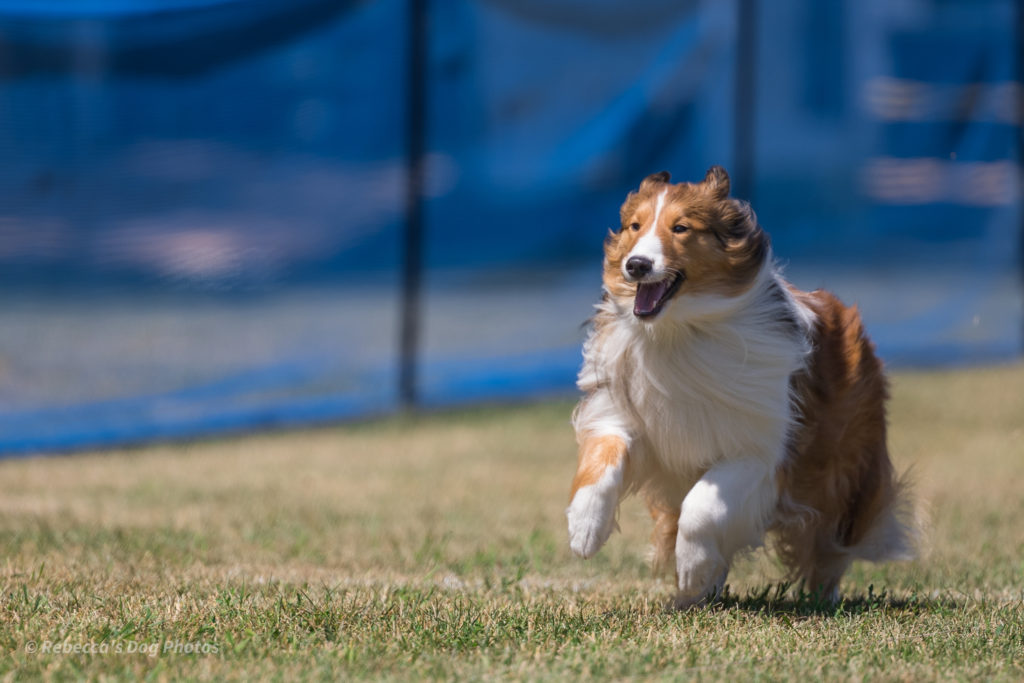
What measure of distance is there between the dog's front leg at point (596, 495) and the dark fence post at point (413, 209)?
17.2ft

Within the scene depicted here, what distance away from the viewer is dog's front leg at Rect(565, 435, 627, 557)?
13.4 feet

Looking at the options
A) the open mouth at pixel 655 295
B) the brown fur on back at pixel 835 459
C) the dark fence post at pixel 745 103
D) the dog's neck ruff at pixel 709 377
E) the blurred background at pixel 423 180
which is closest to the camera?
the open mouth at pixel 655 295

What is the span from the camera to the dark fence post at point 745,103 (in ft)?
34.4

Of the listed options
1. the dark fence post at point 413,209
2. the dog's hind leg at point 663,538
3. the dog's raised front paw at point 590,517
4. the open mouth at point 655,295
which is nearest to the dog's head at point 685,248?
the open mouth at point 655,295

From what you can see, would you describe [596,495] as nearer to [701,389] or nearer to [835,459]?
[701,389]

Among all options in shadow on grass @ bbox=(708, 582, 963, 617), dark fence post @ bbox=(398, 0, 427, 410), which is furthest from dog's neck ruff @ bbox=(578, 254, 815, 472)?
dark fence post @ bbox=(398, 0, 427, 410)

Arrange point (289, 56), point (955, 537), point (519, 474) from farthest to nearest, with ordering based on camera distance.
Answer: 1. point (289, 56)
2. point (519, 474)
3. point (955, 537)

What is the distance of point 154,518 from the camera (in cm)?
625

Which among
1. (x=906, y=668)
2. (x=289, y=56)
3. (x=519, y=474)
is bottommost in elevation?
(x=519, y=474)

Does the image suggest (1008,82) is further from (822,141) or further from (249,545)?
(249,545)

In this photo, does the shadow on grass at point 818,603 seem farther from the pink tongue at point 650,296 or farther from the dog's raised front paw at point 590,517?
the pink tongue at point 650,296

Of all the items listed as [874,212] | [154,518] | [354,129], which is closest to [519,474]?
[154,518]

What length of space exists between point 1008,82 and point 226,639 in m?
9.79

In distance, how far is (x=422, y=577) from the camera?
5.06 metres
